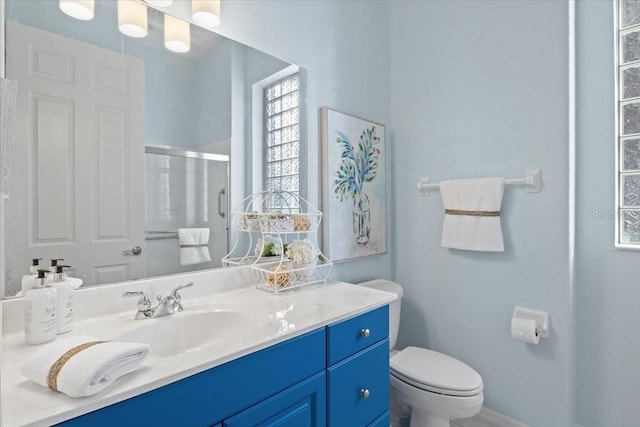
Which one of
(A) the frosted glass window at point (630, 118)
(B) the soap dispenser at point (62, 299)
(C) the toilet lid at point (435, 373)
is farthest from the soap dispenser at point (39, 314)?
(A) the frosted glass window at point (630, 118)

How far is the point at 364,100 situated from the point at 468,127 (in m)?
0.63

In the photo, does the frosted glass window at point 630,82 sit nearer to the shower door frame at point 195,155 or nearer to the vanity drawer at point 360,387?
the vanity drawer at point 360,387

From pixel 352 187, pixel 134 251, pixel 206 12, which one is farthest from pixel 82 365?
pixel 352 187

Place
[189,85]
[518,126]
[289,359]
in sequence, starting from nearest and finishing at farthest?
[289,359] → [189,85] → [518,126]

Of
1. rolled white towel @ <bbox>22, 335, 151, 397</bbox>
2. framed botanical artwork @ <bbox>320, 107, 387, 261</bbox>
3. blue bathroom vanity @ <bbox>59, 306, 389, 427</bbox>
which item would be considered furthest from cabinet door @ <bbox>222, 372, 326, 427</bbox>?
framed botanical artwork @ <bbox>320, 107, 387, 261</bbox>

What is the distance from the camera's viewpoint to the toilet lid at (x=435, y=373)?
1470 mm

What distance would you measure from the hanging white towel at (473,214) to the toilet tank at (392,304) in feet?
1.27

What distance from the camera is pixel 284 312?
1.13m

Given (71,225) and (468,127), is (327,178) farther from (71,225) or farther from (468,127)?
(71,225)

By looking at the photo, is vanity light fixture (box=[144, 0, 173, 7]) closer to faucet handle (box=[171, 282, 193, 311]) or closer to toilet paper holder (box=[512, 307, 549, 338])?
faucet handle (box=[171, 282, 193, 311])

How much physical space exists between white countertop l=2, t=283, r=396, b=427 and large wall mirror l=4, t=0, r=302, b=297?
7.4 inches

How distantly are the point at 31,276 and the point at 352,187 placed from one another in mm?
1469

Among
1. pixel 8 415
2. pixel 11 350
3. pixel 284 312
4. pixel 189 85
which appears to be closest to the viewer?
pixel 8 415

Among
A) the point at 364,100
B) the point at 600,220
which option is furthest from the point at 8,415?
the point at 600,220
